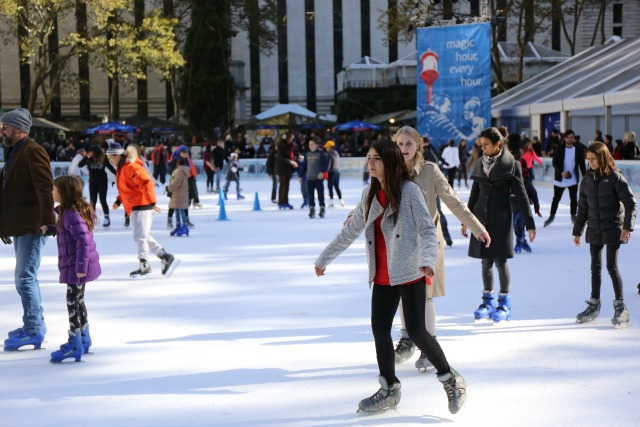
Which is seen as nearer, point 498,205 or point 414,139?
point 414,139

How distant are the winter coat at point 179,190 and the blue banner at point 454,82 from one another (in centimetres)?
1343

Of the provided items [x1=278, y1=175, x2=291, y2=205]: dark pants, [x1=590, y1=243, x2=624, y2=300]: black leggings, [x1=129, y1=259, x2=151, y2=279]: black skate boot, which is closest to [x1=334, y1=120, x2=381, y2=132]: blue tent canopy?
[x1=278, y1=175, x2=291, y2=205]: dark pants

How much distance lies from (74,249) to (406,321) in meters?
2.31

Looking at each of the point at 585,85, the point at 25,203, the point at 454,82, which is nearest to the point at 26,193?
the point at 25,203

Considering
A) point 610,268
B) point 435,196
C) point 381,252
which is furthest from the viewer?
point 610,268

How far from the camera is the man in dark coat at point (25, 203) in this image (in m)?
6.13

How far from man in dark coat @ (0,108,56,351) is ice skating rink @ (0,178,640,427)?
18.5 inches

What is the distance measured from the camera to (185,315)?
7.68 meters

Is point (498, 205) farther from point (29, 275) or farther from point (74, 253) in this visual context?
point (29, 275)

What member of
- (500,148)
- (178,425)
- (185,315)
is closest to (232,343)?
(185,315)

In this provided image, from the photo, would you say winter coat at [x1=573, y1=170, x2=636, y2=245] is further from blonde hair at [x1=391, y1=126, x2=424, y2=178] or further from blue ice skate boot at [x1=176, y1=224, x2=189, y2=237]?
blue ice skate boot at [x1=176, y1=224, x2=189, y2=237]

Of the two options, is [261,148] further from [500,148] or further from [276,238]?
[500,148]

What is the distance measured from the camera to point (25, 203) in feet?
20.4

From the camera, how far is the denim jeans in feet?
20.5
